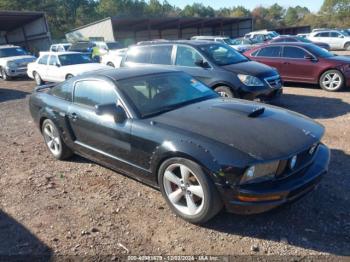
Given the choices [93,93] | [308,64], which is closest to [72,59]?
[308,64]

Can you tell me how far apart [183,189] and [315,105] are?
19.9 feet

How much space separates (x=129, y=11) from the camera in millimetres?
80125

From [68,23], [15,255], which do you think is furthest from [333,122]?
[68,23]

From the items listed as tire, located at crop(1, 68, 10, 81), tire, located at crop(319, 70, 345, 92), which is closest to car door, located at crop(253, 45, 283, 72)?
tire, located at crop(319, 70, 345, 92)

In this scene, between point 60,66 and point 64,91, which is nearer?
point 64,91

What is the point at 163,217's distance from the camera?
366cm

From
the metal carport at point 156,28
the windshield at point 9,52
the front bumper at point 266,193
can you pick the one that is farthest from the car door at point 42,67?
the metal carport at point 156,28

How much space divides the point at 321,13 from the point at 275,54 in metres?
81.1

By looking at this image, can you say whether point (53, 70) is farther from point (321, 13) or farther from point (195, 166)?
point (321, 13)

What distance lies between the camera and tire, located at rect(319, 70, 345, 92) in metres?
9.66

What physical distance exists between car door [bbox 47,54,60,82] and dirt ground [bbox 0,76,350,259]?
768 centimetres

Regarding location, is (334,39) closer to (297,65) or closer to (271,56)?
(271,56)

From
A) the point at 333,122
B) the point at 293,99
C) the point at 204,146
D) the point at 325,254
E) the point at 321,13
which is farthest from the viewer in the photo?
the point at 321,13

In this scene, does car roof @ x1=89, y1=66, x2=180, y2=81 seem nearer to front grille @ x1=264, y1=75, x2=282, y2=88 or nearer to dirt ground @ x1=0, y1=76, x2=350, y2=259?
dirt ground @ x1=0, y1=76, x2=350, y2=259
